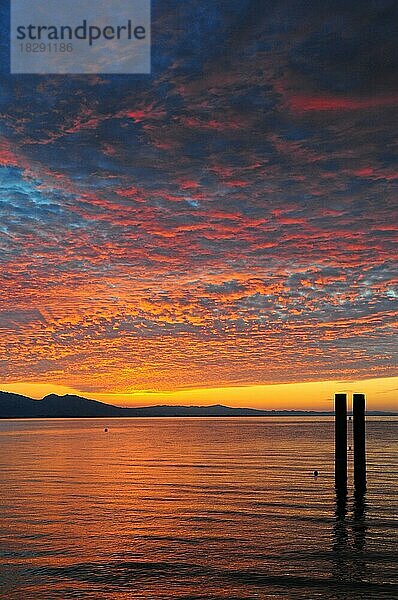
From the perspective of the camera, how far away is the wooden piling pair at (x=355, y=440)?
36.4 m

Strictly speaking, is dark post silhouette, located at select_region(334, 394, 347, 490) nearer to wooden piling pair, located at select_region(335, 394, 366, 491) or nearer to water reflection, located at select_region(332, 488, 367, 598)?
wooden piling pair, located at select_region(335, 394, 366, 491)

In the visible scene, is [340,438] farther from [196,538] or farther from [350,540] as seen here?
[196,538]

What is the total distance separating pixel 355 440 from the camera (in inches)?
1438

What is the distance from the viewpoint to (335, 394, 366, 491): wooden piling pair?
36.4 metres

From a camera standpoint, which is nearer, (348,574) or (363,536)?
(348,574)

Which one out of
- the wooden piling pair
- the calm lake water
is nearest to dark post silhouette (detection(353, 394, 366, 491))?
the wooden piling pair

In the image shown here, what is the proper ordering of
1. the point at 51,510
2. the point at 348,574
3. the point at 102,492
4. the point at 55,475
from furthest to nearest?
the point at 55,475 < the point at 102,492 < the point at 51,510 < the point at 348,574

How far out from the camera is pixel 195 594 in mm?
18078

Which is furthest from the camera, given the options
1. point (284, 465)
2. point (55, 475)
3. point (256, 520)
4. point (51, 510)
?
point (284, 465)

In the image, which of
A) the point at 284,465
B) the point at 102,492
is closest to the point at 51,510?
the point at 102,492

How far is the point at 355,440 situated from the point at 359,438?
25 centimetres

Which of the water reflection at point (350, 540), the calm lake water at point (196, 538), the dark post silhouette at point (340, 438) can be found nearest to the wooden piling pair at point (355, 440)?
the dark post silhouette at point (340, 438)

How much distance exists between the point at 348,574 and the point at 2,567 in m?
10.8

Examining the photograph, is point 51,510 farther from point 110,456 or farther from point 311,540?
point 110,456
